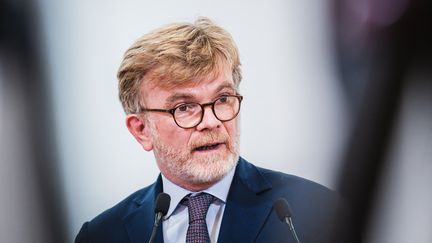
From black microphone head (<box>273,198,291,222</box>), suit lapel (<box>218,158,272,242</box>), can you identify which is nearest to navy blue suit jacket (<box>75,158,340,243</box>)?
suit lapel (<box>218,158,272,242</box>)

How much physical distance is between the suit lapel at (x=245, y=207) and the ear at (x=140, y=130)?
20 centimetres

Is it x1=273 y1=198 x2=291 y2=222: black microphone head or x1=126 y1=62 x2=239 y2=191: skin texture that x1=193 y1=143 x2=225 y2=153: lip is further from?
x1=273 y1=198 x2=291 y2=222: black microphone head

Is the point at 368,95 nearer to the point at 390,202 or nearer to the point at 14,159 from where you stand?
the point at 390,202

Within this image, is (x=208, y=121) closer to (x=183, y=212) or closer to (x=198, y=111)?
(x=198, y=111)

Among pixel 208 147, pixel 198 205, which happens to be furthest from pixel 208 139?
pixel 198 205

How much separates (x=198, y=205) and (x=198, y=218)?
3cm

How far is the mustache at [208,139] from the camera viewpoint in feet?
3.47

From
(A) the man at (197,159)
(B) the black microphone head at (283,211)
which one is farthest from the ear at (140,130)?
(B) the black microphone head at (283,211)

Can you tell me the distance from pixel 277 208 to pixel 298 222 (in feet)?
0.42

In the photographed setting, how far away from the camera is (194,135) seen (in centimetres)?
106

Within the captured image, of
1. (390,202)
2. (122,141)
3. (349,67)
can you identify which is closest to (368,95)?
(349,67)

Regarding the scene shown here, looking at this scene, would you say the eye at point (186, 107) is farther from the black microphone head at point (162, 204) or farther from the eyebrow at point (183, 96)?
the black microphone head at point (162, 204)

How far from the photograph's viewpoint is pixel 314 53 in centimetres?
115

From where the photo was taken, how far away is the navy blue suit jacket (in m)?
1.09
